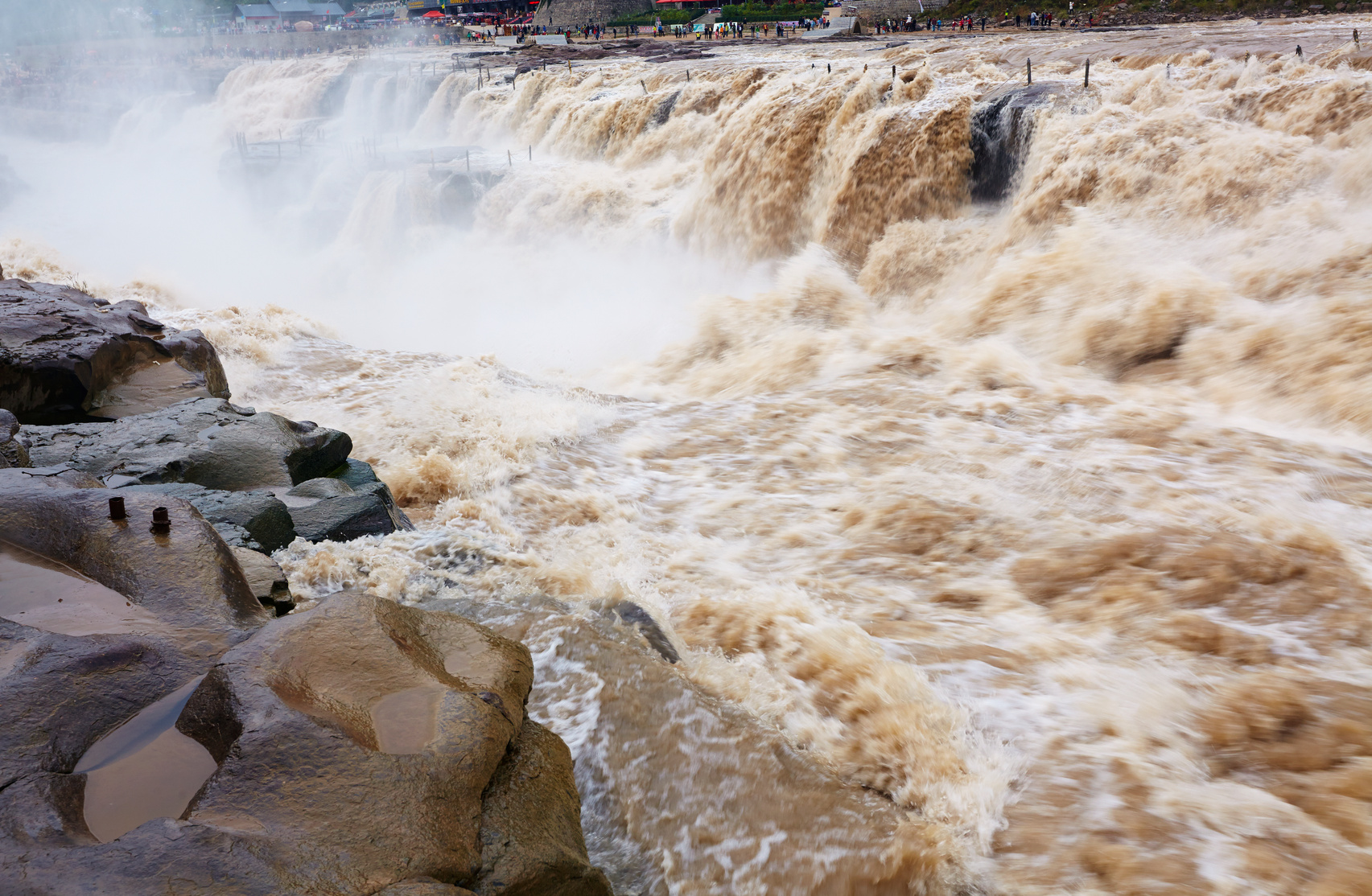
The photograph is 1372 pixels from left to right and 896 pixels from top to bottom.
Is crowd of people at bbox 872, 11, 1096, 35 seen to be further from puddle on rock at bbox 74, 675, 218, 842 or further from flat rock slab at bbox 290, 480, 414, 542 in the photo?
puddle on rock at bbox 74, 675, 218, 842

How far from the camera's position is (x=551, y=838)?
219 cm

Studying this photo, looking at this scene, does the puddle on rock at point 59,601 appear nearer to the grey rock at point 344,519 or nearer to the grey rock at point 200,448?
the grey rock at point 344,519

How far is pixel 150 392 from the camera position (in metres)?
6.38

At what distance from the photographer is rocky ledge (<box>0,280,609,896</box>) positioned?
1.79m

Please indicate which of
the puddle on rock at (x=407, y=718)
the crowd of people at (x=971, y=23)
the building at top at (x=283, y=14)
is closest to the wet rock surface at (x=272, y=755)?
the puddle on rock at (x=407, y=718)

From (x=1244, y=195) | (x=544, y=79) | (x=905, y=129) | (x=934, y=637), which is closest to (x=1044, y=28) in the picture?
(x=544, y=79)

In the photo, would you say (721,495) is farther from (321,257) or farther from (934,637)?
(321,257)

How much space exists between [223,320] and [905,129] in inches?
336

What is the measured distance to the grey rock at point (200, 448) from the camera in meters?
4.75

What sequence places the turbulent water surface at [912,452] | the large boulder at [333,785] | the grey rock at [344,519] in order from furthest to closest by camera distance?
the grey rock at [344,519] < the turbulent water surface at [912,452] < the large boulder at [333,785]

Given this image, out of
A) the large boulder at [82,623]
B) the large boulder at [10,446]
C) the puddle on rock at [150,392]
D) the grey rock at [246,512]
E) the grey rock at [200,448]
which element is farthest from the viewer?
the puddle on rock at [150,392]

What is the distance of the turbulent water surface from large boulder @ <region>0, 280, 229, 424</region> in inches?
38.8

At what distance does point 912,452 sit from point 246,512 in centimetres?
429

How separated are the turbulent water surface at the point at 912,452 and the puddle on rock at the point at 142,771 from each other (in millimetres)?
1268
